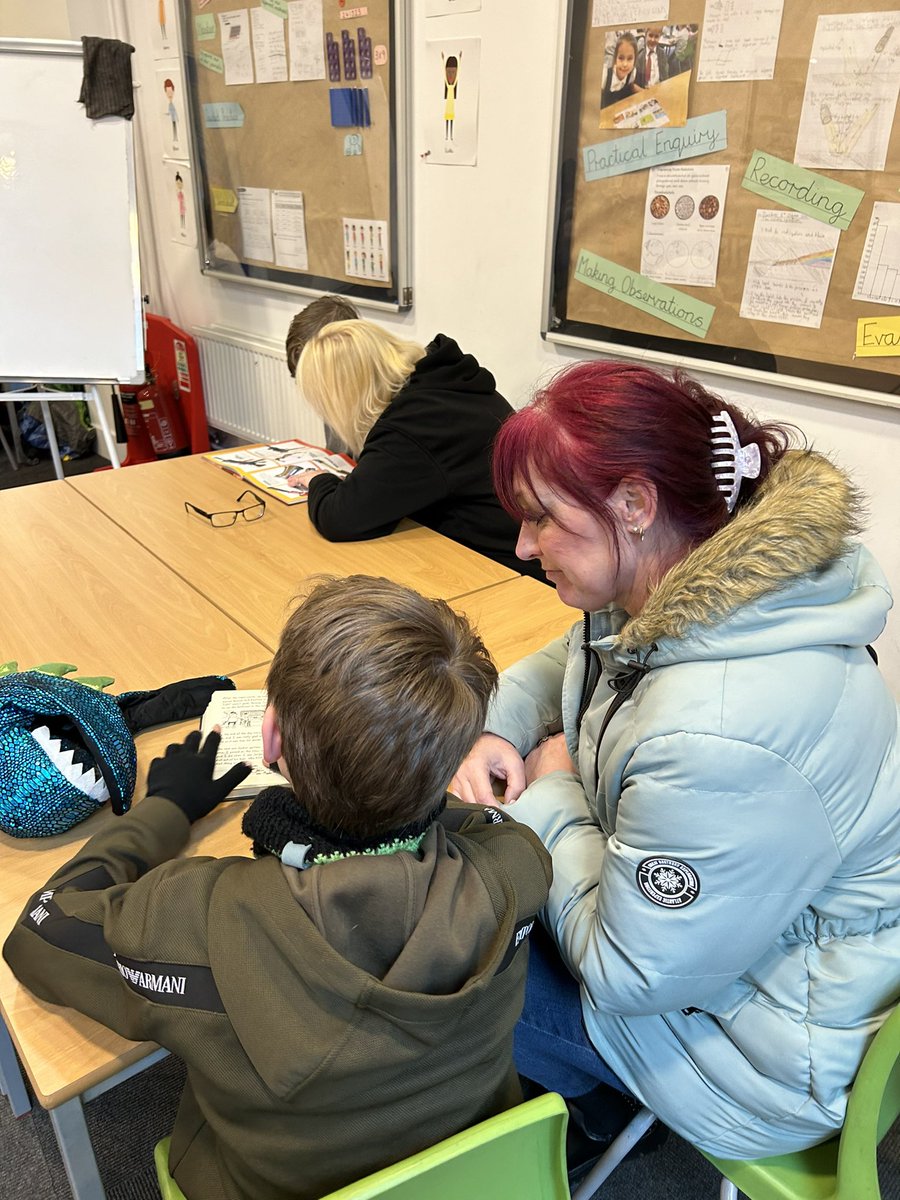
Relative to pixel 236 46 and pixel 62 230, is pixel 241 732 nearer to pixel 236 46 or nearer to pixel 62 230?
pixel 62 230

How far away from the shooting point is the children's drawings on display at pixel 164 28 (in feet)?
11.1

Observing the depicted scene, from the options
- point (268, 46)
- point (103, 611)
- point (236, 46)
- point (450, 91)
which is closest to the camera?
point (103, 611)

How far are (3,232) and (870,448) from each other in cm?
261

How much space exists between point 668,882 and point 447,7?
254 centimetres

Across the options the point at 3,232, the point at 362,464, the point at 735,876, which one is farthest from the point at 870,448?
the point at 3,232

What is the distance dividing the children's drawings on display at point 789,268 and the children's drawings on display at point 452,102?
98 centimetres

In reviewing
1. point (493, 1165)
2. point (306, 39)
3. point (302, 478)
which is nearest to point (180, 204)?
point (306, 39)

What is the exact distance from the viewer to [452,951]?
0.68 meters

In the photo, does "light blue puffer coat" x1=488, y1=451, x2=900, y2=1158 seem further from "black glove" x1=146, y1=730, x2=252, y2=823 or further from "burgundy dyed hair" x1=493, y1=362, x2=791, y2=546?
"black glove" x1=146, y1=730, x2=252, y2=823

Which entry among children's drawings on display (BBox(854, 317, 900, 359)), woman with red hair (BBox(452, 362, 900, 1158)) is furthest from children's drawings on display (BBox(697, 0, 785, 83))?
woman with red hair (BBox(452, 362, 900, 1158))

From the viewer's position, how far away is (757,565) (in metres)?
0.79

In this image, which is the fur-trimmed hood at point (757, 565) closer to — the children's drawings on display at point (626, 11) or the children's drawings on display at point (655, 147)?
the children's drawings on display at point (655, 147)

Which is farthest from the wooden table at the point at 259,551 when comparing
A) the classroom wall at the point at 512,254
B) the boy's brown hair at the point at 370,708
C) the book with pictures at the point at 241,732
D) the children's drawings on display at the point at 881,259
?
the children's drawings on display at the point at 881,259

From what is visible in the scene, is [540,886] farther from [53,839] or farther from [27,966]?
[53,839]
